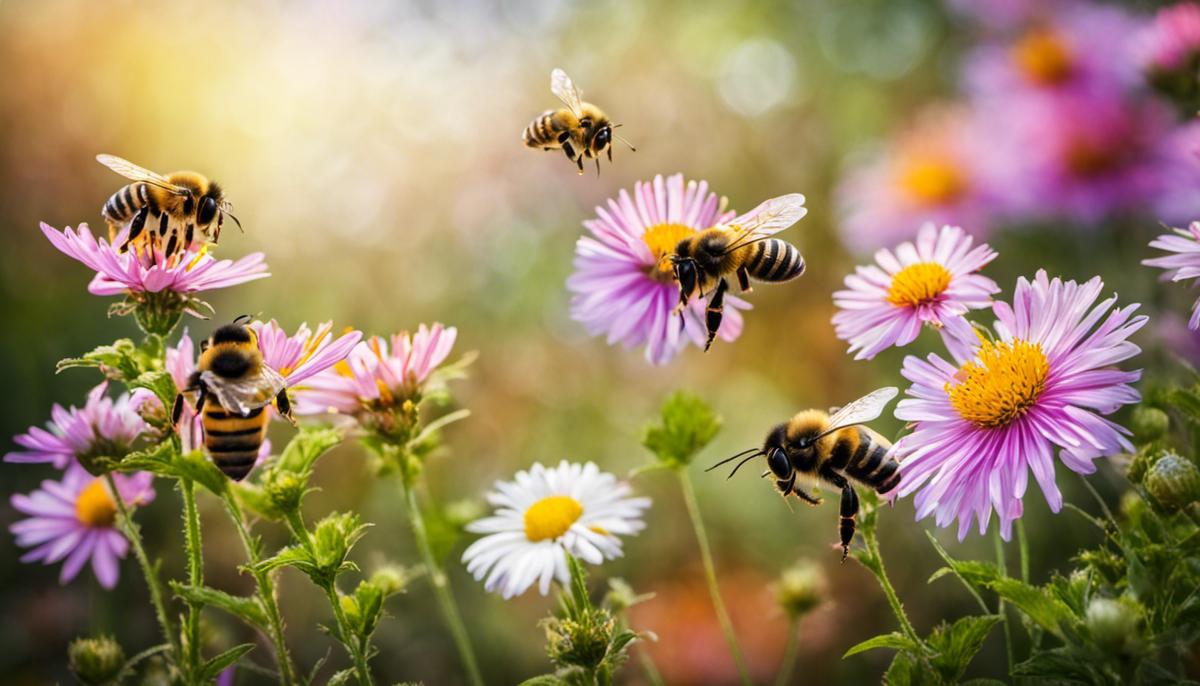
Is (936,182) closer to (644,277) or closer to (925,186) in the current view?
(925,186)

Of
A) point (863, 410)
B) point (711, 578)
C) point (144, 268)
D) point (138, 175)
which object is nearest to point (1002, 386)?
point (863, 410)

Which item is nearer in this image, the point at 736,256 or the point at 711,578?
the point at 711,578

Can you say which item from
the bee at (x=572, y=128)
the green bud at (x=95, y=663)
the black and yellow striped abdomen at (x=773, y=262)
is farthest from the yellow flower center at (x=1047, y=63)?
the green bud at (x=95, y=663)

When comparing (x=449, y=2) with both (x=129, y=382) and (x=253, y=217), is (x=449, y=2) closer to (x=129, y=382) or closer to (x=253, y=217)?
(x=253, y=217)

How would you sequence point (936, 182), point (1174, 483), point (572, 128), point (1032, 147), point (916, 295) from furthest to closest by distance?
point (936, 182) < point (1032, 147) < point (572, 128) < point (916, 295) < point (1174, 483)

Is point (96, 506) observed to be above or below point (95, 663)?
above

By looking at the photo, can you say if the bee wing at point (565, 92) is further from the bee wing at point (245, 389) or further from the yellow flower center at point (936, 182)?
the yellow flower center at point (936, 182)

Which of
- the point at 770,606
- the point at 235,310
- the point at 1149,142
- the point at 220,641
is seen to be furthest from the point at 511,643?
the point at 1149,142
